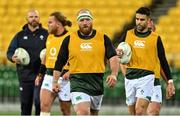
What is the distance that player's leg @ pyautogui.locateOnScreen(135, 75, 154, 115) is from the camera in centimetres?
1406

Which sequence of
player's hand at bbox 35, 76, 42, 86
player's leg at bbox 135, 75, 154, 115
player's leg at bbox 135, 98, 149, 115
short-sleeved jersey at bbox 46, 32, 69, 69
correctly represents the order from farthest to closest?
1. player's hand at bbox 35, 76, 42, 86
2. short-sleeved jersey at bbox 46, 32, 69, 69
3. player's leg at bbox 135, 75, 154, 115
4. player's leg at bbox 135, 98, 149, 115

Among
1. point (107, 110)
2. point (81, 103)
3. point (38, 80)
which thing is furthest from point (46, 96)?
point (107, 110)

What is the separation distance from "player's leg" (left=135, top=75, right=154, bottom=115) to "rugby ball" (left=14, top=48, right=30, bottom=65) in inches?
127

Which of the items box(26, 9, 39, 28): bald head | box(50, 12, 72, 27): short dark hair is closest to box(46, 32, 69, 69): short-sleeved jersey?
box(50, 12, 72, 27): short dark hair

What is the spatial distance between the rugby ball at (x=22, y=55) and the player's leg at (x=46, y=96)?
1308 millimetres

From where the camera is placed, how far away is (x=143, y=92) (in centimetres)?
1422

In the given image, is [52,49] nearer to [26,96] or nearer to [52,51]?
[52,51]

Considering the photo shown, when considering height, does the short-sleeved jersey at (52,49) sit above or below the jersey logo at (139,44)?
below

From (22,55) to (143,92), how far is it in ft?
11.3

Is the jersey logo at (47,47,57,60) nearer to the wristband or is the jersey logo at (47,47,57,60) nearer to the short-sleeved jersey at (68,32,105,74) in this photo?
the wristband

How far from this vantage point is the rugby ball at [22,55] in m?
16.6

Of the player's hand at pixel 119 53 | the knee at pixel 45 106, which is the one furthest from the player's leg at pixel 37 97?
the player's hand at pixel 119 53

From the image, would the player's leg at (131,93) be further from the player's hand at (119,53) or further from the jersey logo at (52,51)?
the jersey logo at (52,51)

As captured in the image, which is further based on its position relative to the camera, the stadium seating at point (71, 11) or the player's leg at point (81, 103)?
the stadium seating at point (71, 11)
